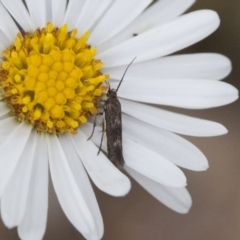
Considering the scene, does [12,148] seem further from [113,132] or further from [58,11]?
[58,11]

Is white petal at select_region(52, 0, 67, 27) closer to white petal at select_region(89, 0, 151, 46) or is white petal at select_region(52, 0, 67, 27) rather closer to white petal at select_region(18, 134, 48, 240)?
white petal at select_region(89, 0, 151, 46)

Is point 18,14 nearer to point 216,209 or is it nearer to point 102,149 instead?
point 102,149

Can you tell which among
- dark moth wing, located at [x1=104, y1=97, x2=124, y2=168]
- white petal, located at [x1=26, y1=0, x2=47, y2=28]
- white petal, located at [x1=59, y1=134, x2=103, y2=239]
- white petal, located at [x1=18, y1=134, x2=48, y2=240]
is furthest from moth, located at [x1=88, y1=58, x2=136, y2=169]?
white petal, located at [x1=26, y1=0, x2=47, y2=28]

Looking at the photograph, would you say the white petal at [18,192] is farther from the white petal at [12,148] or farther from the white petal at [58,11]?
the white petal at [58,11]

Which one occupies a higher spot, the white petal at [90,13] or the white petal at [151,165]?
the white petal at [90,13]

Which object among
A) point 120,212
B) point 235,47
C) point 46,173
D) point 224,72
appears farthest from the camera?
point 235,47

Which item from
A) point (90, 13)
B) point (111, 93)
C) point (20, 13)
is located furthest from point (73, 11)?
point (111, 93)

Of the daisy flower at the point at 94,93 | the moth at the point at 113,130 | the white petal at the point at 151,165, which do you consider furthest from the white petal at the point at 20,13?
the white petal at the point at 151,165

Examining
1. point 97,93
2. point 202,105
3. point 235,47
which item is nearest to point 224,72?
point 202,105
